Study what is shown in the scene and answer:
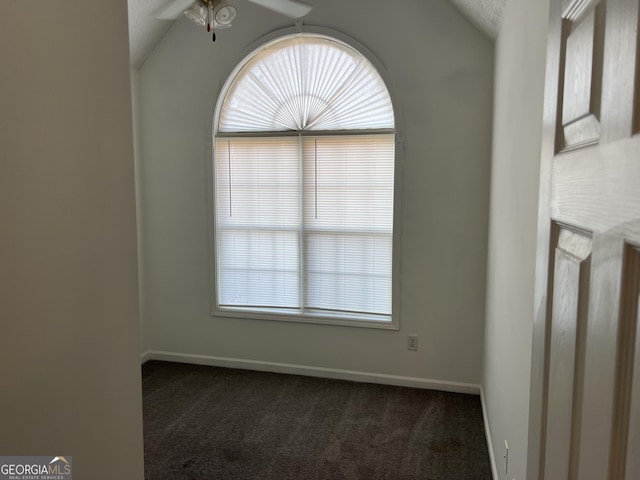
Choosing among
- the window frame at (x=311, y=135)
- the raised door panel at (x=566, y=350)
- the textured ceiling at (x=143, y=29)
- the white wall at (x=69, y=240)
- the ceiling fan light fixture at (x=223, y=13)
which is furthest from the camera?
the window frame at (x=311, y=135)

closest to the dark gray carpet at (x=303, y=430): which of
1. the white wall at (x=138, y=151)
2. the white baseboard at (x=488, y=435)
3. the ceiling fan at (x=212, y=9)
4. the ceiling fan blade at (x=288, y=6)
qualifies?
the white baseboard at (x=488, y=435)

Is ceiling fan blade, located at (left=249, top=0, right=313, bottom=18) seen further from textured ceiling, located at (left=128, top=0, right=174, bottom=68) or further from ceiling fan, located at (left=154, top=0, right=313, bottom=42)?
textured ceiling, located at (left=128, top=0, right=174, bottom=68)

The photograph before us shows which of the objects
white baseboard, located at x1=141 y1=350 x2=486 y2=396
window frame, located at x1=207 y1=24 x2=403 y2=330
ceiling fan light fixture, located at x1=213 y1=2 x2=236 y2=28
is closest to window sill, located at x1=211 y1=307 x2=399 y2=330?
window frame, located at x1=207 y1=24 x2=403 y2=330

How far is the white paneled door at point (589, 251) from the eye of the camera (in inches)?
20.6

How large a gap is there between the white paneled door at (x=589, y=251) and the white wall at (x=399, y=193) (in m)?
2.36

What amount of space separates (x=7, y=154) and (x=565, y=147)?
3.55ft

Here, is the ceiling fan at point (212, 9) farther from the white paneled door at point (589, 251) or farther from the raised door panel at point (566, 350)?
the raised door panel at point (566, 350)

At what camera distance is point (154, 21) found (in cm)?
343

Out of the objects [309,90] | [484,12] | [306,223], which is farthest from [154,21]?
[484,12]

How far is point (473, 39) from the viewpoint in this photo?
308cm

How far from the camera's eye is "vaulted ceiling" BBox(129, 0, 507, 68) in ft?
8.34

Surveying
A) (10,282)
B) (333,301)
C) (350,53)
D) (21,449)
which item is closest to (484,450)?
(333,301)

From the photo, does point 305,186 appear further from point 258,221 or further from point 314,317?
point 314,317

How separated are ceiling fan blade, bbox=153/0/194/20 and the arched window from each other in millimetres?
1231
